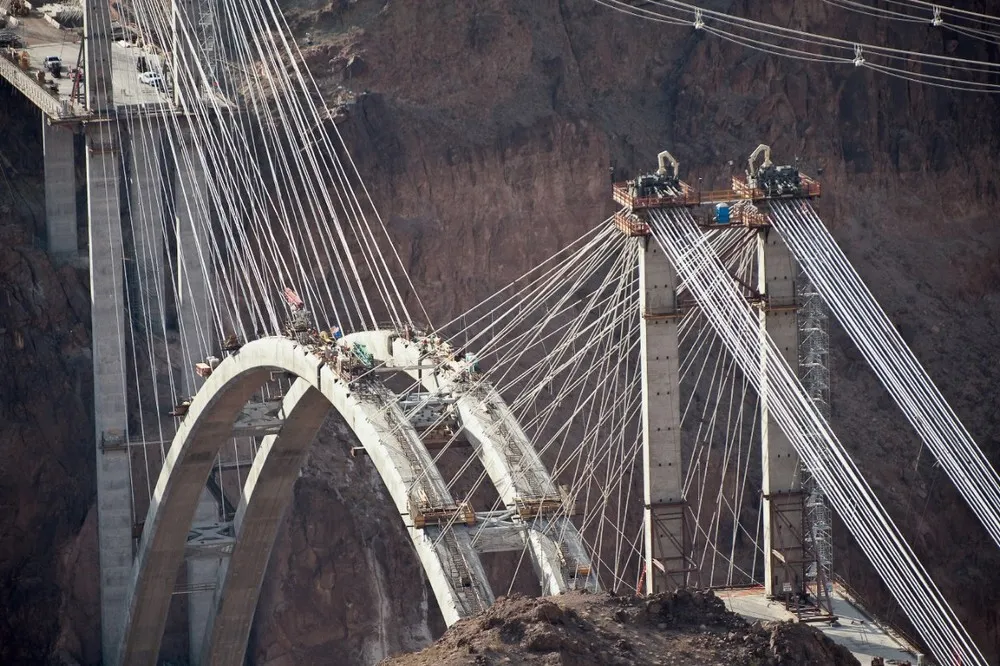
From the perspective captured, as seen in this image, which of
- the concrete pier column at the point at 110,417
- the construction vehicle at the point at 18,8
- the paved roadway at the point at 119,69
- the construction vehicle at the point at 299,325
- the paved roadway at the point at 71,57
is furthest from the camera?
the construction vehicle at the point at 18,8

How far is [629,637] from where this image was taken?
57812 millimetres

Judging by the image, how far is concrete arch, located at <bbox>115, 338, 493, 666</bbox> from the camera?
72.8 metres

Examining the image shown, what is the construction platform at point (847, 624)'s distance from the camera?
70125 mm

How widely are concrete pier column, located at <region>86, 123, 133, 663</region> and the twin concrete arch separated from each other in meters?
2.02

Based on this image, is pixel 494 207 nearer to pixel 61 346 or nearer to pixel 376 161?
pixel 376 161

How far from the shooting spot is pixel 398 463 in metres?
75.1

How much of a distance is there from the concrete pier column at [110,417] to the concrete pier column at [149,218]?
1.19 m

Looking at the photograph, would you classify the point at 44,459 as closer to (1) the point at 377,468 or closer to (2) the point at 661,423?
(1) the point at 377,468

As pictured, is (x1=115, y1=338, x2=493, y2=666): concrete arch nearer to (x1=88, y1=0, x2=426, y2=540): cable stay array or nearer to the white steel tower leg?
(x1=88, y1=0, x2=426, y2=540): cable stay array

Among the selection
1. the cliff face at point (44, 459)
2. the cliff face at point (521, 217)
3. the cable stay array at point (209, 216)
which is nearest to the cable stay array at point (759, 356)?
the cable stay array at point (209, 216)

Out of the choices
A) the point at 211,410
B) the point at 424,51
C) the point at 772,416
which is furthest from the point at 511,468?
the point at 424,51

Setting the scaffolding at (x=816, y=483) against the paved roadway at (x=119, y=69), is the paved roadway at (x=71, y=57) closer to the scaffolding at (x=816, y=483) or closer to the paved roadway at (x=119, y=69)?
the paved roadway at (x=119, y=69)

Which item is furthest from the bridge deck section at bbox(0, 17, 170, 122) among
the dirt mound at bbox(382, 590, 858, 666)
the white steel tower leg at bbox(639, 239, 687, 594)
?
the dirt mound at bbox(382, 590, 858, 666)

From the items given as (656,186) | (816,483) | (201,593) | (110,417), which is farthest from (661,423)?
(110,417)
